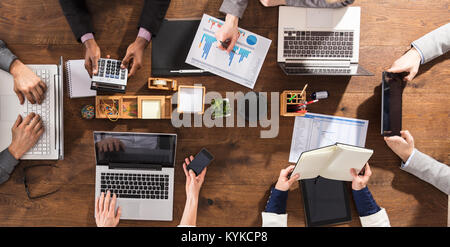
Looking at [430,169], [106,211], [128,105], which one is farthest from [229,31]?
[430,169]

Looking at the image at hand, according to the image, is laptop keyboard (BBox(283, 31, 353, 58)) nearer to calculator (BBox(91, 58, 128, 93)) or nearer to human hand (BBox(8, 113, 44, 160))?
calculator (BBox(91, 58, 128, 93))

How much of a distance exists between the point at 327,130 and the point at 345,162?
0.23m

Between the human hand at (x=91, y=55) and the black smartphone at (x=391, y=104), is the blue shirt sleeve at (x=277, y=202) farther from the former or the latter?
the human hand at (x=91, y=55)

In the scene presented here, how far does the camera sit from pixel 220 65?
1.53 meters

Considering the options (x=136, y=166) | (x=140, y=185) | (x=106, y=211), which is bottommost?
(x=106, y=211)

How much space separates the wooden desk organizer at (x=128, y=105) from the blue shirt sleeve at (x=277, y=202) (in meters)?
0.66

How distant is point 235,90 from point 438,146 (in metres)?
1.09

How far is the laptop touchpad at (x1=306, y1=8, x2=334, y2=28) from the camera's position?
1.48m

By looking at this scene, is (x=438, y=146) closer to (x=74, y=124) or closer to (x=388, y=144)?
(x=388, y=144)

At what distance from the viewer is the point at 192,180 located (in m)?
1.51

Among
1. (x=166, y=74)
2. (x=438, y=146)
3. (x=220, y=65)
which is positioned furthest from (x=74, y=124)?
(x=438, y=146)

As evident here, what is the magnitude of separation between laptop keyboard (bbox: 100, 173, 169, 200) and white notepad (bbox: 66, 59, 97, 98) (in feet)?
1.43

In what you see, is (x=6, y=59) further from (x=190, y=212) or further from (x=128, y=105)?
(x=190, y=212)
